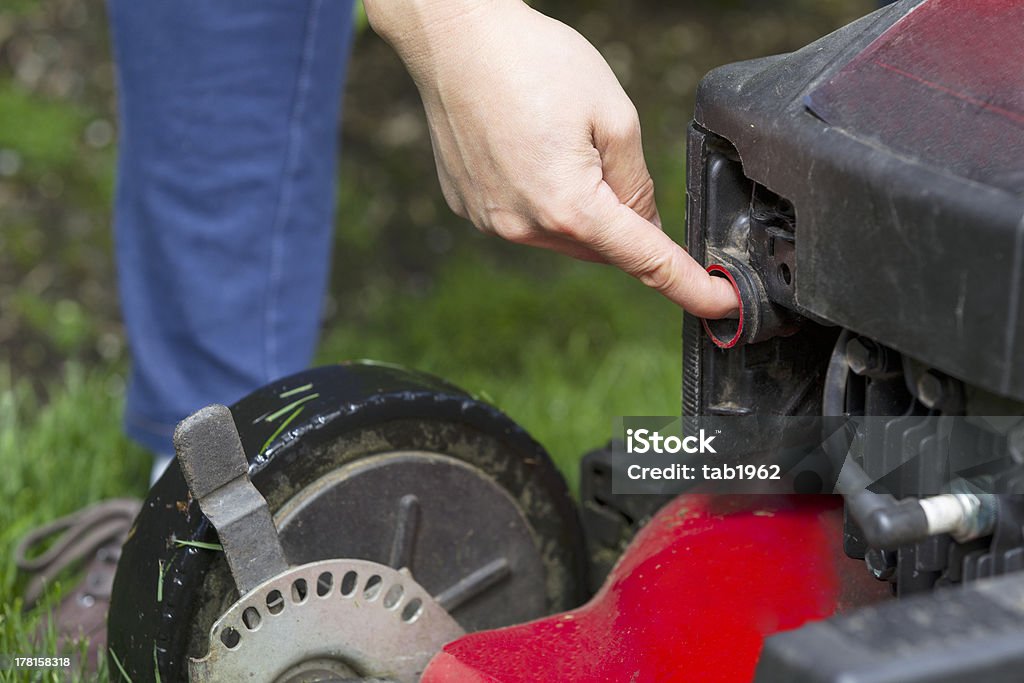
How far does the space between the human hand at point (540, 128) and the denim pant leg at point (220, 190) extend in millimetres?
680

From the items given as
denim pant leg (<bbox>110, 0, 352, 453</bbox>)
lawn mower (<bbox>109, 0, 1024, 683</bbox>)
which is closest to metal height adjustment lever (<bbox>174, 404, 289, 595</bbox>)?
lawn mower (<bbox>109, 0, 1024, 683</bbox>)

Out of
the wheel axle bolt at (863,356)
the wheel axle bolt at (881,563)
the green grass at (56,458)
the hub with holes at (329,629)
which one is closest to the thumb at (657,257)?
the wheel axle bolt at (863,356)

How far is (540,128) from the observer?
1101 mm

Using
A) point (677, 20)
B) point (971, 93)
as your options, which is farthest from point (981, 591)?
point (677, 20)

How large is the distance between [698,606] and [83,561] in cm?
90

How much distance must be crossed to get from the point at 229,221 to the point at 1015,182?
1.25 meters

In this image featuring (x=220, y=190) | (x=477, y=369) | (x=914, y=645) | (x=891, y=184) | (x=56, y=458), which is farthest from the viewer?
(x=477, y=369)

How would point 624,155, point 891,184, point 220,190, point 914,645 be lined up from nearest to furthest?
point 914,645, point 891,184, point 624,155, point 220,190

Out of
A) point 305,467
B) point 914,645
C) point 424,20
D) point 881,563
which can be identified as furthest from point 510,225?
point 914,645

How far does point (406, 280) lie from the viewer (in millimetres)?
2939

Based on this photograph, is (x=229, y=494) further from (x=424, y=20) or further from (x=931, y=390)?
(x=931, y=390)

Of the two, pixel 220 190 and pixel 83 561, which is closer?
pixel 83 561
